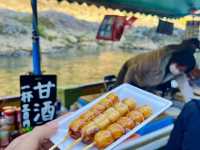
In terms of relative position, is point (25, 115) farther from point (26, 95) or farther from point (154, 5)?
point (154, 5)

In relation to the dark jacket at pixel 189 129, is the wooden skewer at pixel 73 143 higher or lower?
lower

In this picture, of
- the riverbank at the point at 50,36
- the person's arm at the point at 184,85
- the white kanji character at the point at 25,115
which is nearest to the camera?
the white kanji character at the point at 25,115

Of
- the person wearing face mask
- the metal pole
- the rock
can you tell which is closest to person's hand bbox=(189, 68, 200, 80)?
the person wearing face mask

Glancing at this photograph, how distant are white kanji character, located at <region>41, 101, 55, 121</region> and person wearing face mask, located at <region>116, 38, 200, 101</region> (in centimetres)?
97

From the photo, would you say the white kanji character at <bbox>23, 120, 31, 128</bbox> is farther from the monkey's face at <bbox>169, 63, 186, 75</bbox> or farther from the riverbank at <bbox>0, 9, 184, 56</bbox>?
the riverbank at <bbox>0, 9, 184, 56</bbox>

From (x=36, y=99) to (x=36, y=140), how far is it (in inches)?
26.8

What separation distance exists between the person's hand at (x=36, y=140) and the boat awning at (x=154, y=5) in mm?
1359

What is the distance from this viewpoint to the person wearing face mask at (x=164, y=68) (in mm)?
2213

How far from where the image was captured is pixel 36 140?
89 centimetres

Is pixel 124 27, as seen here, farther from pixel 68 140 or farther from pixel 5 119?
pixel 68 140

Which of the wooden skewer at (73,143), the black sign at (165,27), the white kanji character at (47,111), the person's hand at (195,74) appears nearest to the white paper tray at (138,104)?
the wooden skewer at (73,143)

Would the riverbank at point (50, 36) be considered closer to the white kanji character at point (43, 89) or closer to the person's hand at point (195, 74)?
the person's hand at point (195, 74)

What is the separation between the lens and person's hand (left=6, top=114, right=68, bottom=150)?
2.82ft

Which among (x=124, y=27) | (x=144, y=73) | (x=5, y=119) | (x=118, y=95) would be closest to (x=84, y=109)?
(x=118, y=95)
